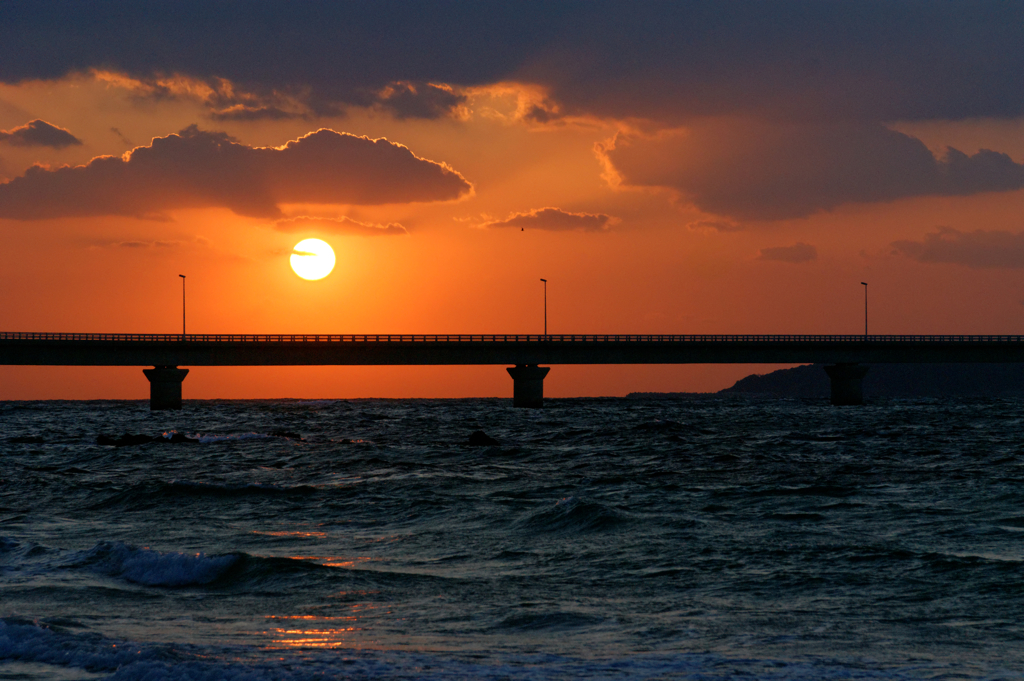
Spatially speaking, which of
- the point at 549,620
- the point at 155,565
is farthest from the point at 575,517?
the point at 155,565

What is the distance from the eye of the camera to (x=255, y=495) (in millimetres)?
30625

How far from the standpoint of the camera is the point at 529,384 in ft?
380

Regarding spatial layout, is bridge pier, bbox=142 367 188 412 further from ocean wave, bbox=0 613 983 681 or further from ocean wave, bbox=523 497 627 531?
ocean wave, bbox=0 613 983 681

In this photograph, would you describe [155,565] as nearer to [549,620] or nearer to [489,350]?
[549,620]

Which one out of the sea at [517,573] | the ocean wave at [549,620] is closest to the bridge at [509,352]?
the sea at [517,573]

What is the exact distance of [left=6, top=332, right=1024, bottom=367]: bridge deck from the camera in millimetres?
105000

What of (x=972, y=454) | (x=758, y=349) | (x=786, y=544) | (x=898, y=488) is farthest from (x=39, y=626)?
(x=758, y=349)

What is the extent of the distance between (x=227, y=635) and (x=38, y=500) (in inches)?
763

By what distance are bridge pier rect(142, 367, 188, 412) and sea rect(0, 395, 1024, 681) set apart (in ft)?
245

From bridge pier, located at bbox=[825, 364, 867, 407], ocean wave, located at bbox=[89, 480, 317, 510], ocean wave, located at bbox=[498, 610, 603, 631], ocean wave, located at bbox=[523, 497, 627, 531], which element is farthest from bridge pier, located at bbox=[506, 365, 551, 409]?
ocean wave, located at bbox=[498, 610, 603, 631]

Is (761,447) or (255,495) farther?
(761,447)

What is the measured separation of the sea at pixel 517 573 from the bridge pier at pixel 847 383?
9049cm

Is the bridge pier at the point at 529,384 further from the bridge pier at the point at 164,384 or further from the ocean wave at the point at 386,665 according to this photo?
the ocean wave at the point at 386,665

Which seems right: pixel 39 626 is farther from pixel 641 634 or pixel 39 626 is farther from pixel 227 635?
pixel 641 634
